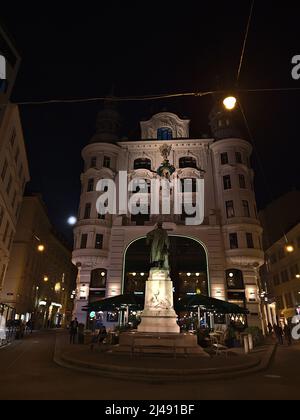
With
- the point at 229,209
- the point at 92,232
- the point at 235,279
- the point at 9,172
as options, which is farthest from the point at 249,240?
the point at 9,172

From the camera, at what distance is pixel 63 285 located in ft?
224

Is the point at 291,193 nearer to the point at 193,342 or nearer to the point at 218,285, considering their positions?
the point at 218,285

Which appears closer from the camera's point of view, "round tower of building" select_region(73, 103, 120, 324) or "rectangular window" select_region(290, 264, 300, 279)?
"round tower of building" select_region(73, 103, 120, 324)

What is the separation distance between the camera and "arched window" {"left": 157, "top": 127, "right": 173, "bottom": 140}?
38.8 metres

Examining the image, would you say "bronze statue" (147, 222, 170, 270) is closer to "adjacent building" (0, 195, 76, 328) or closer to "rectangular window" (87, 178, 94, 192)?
"rectangular window" (87, 178, 94, 192)

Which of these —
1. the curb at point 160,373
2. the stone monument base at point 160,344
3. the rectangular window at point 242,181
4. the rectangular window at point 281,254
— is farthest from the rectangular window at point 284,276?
the curb at point 160,373

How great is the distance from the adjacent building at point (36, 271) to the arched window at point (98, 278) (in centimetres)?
681

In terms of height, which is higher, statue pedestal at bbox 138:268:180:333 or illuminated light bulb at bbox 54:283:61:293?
illuminated light bulb at bbox 54:283:61:293

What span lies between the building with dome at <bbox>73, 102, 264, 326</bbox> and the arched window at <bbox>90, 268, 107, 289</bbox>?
0.11m

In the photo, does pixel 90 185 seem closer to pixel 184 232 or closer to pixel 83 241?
pixel 83 241

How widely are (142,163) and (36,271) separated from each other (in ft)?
93.7

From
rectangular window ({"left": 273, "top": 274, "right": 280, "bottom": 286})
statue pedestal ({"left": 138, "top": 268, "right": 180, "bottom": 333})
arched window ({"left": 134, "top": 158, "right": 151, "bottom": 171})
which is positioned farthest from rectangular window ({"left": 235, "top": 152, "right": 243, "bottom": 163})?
rectangular window ({"left": 273, "top": 274, "right": 280, "bottom": 286})

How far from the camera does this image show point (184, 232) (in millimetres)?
32719
